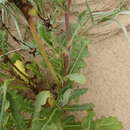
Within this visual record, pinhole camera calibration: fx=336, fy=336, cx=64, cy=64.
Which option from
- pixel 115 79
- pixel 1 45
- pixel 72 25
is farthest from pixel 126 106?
pixel 1 45

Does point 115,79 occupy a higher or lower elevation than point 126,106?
higher

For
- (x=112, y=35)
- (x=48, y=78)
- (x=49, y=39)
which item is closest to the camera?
(x=49, y=39)

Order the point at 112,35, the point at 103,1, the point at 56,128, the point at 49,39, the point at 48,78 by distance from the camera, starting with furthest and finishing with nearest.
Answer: the point at 103,1 → the point at 112,35 → the point at 48,78 → the point at 49,39 → the point at 56,128

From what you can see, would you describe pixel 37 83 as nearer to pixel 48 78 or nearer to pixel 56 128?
pixel 48 78

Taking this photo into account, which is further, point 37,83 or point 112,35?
point 112,35

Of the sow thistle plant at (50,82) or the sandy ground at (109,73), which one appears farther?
the sandy ground at (109,73)

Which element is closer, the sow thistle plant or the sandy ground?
the sow thistle plant

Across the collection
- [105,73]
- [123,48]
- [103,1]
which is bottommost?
[105,73]
